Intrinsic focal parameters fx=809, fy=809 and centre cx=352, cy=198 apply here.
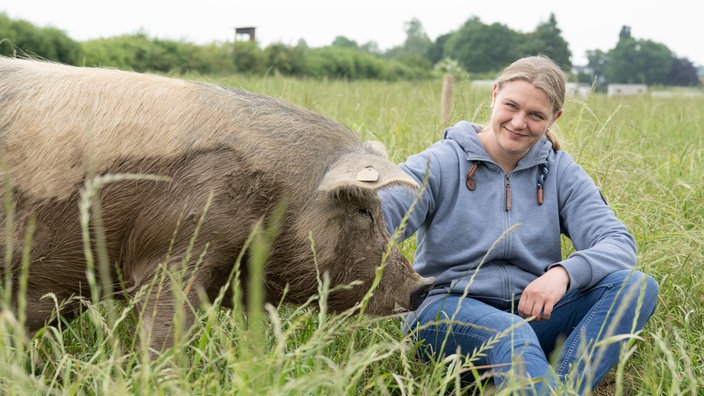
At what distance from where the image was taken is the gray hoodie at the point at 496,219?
3197mm

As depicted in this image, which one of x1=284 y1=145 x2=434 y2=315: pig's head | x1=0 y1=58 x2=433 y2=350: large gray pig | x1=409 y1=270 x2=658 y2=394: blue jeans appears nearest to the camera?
x1=0 y1=58 x2=433 y2=350: large gray pig

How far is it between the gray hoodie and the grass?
30cm

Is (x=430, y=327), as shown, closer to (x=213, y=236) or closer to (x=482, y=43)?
(x=213, y=236)

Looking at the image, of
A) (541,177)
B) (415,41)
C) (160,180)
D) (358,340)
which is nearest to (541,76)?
(541,177)

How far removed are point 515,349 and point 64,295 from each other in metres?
1.53

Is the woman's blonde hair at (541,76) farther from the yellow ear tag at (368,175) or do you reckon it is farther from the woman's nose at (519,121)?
the yellow ear tag at (368,175)

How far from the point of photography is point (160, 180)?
256 cm

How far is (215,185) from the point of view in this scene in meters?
2.57

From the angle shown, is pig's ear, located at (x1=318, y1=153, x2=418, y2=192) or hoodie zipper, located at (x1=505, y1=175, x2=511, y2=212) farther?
hoodie zipper, located at (x1=505, y1=175, x2=511, y2=212)

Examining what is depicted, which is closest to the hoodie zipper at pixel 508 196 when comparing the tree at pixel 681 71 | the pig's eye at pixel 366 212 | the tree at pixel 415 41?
the pig's eye at pixel 366 212

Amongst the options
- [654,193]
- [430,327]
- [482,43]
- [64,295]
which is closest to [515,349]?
[430,327]

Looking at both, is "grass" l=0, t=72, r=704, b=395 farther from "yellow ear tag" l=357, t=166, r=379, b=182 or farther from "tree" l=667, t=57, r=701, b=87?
"tree" l=667, t=57, r=701, b=87

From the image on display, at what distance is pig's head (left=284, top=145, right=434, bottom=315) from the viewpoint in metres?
2.68

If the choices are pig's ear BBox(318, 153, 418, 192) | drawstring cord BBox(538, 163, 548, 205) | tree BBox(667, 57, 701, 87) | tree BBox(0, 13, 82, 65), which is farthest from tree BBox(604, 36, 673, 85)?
pig's ear BBox(318, 153, 418, 192)
